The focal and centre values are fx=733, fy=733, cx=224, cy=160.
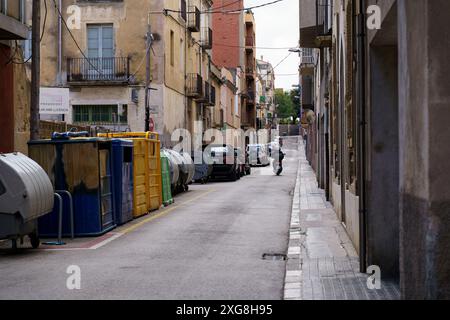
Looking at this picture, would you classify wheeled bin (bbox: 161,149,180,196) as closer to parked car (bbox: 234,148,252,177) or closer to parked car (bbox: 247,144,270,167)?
parked car (bbox: 234,148,252,177)

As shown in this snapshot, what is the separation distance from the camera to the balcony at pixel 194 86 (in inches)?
1653

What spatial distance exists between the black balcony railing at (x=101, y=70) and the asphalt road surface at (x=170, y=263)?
56.6 ft

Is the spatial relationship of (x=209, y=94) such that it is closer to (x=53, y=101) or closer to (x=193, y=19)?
(x=193, y=19)

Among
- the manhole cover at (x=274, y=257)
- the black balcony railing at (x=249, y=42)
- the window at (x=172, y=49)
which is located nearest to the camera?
the manhole cover at (x=274, y=257)

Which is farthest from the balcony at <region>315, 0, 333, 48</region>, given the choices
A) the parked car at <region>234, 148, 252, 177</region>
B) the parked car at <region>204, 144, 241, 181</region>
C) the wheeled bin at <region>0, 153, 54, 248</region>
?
the parked car at <region>234, 148, 252, 177</region>

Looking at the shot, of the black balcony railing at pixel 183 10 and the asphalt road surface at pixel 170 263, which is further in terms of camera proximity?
the black balcony railing at pixel 183 10

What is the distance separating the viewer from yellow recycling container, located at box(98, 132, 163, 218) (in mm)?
18172

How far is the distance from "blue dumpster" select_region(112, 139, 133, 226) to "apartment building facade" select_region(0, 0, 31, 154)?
113 inches

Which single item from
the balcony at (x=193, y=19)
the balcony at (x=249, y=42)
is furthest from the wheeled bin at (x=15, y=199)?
the balcony at (x=249, y=42)

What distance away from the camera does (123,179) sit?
16.5 meters

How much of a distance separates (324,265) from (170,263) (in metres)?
2.21

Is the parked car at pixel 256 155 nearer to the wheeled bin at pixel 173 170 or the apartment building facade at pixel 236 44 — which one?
the apartment building facade at pixel 236 44
